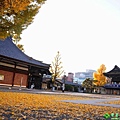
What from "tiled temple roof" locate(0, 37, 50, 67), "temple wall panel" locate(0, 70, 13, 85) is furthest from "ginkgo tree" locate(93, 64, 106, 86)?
"temple wall panel" locate(0, 70, 13, 85)

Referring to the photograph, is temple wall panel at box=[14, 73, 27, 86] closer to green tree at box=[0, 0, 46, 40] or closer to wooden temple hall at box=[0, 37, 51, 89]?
wooden temple hall at box=[0, 37, 51, 89]

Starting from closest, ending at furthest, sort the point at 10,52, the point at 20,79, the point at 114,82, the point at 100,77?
the point at 10,52
the point at 20,79
the point at 114,82
the point at 100,77

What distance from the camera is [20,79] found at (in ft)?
86.0

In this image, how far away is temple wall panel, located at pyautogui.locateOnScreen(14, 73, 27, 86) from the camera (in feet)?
83.1

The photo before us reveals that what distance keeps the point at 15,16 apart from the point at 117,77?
1521 inches

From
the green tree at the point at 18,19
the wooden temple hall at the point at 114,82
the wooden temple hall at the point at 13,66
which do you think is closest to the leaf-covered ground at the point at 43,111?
the green tree at the point at 18,19

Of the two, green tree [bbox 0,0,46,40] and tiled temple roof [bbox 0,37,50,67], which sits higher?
tiled temple roof [bbox 0,37,50,67]

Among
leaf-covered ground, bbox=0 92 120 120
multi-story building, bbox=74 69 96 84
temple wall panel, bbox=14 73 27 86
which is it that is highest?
multi-story building, bbox=74 69 96 84

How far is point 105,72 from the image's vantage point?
4472 cm

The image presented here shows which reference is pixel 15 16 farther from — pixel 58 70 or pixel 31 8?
pixel 58 70

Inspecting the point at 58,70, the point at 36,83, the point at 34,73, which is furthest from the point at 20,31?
the point at 58,70

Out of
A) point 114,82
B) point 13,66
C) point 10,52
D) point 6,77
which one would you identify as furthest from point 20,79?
point 114,82

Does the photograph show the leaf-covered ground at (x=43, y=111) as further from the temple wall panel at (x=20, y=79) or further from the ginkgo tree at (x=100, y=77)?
the ginkgo tree at (x=100, y=77)

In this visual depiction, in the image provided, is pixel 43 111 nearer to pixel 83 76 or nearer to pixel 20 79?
pixel 20 79
